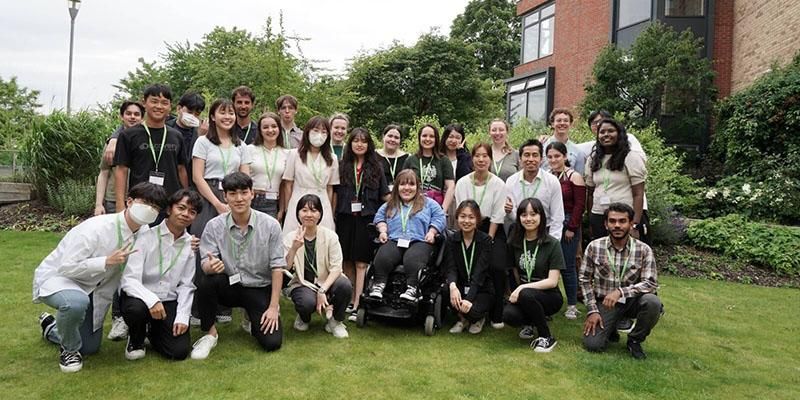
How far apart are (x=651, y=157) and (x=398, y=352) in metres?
6.85

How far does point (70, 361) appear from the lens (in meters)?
3.54

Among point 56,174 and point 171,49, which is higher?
point 171,49

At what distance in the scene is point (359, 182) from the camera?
200 inches

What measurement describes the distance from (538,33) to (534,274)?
59.4 ft

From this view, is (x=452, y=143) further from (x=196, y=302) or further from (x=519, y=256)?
(x=196, y=302)

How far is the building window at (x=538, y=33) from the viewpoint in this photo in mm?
20312

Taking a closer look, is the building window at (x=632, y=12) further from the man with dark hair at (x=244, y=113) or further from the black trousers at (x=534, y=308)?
the man with dark hair at (x=244, y=113)

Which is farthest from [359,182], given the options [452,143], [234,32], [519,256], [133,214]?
[234,32]

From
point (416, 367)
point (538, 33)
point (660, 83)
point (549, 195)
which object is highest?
point (538, 33)

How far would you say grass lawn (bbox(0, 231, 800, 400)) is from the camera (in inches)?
132

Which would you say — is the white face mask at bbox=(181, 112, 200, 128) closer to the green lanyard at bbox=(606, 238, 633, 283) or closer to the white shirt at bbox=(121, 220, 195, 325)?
the white shirt at bbox=(121, 220, 195, 325)

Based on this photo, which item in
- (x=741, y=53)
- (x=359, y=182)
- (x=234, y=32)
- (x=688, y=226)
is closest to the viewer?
(x=359, y=182)

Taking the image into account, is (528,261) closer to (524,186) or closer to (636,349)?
(524,186)

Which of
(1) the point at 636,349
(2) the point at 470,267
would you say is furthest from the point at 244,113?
(1) the point at 636,349
